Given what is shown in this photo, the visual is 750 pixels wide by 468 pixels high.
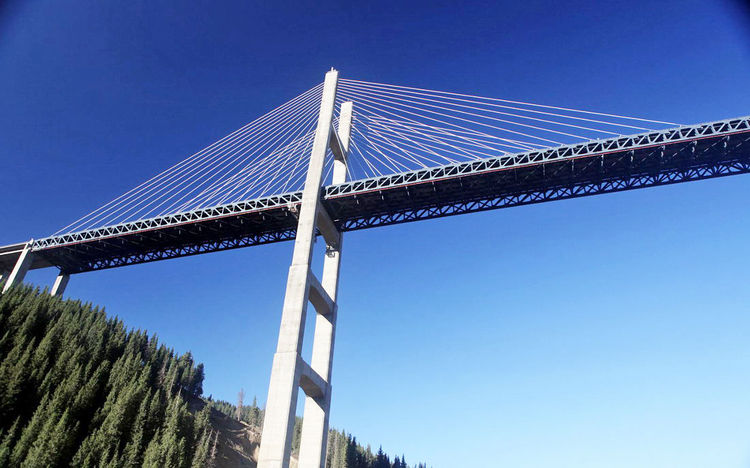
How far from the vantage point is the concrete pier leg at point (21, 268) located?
51366 millimetres

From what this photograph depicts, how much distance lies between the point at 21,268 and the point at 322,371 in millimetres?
37260

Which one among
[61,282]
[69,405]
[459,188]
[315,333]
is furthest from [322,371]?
[61,282]

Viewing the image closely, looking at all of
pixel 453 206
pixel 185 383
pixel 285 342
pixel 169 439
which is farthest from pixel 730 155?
pixel 185 383

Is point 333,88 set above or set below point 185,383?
above

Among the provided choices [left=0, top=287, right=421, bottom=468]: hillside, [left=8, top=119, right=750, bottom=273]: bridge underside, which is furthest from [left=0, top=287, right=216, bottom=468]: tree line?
[left=8, top=119, right=750, bottom=273]: bridge underside

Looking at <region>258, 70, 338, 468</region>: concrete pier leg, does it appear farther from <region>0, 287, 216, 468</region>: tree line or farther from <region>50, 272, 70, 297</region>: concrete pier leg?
<region>50, 272, 70, 297</region>: concrete pier leg

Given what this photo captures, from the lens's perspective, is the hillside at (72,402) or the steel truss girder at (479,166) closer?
the steel truss girder at (479,166)

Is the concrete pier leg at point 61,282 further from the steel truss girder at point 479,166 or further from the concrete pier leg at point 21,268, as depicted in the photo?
the steel truss girder at point 479,166

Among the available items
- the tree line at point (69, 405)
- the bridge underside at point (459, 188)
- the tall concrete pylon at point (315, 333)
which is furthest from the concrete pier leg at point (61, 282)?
the tall concrete pylon at point (315, 333)

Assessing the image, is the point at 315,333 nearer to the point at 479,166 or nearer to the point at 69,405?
the point at 479,166

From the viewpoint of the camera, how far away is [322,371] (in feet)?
114

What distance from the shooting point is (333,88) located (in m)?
42.6

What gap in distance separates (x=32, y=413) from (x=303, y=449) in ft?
78.0

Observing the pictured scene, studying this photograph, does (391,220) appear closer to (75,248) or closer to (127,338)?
(75,248)
